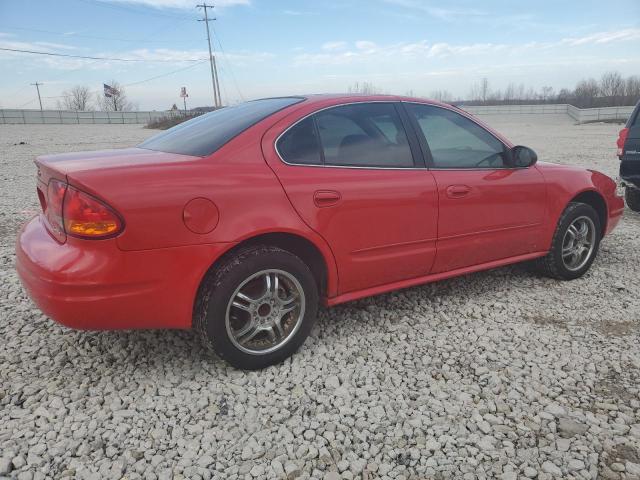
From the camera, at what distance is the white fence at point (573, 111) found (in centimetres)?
4300

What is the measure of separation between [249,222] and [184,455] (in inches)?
45.2

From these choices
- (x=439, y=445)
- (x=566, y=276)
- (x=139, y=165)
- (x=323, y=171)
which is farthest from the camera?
→ (x=566, y=276)

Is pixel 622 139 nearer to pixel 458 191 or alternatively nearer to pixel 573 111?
pixel 458 191

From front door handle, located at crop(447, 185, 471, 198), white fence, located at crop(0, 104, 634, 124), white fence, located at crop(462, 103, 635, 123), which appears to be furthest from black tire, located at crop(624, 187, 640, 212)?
white fence, located at crop(0, 104, 634, 124)

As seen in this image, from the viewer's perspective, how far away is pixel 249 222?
102 inches

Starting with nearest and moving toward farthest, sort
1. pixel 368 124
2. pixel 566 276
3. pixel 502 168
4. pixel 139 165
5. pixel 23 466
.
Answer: pixel 23 466
pixel 139 165
pixel 368 124
pixel 502 168
pixel 566 276

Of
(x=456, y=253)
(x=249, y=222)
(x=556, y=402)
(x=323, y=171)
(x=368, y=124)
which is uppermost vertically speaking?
(x=368, y=124)

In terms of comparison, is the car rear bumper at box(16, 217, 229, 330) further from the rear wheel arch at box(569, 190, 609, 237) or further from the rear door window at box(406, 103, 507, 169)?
the rear wheel arch at box(569, 190, 609, 237)

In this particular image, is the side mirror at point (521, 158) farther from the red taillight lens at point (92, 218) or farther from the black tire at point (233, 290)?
the red taillight lens at point (92, 218)

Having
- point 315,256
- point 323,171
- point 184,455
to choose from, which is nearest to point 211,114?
point 323,171

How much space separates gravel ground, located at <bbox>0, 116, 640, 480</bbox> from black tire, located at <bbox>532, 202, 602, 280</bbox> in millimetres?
498

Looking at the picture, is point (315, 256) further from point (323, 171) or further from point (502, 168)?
point (502, 168)

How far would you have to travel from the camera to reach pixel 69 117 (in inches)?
2013

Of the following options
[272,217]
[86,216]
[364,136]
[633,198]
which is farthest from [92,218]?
[633,198]
